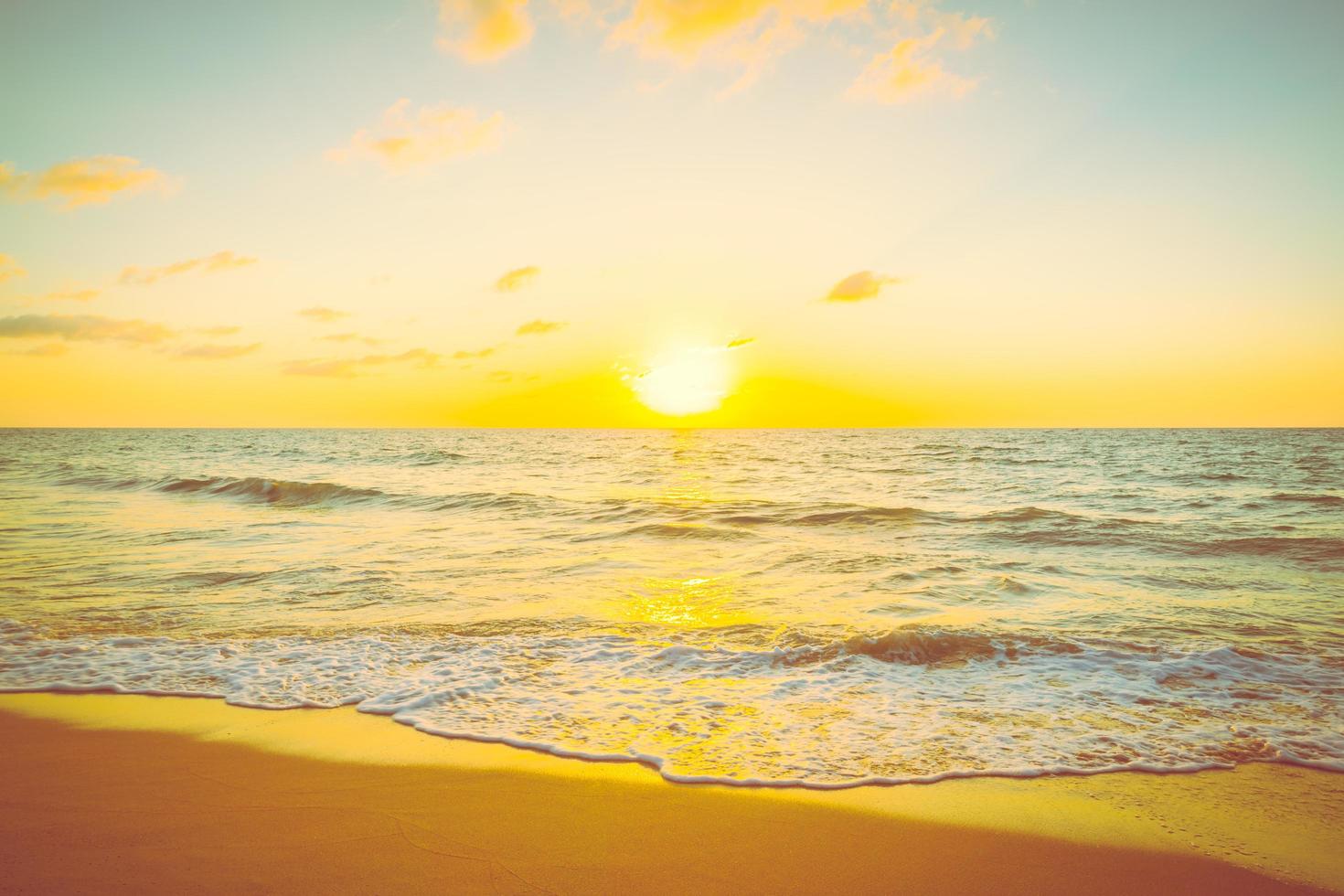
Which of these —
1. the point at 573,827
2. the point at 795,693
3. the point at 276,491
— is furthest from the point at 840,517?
the point at 276,491

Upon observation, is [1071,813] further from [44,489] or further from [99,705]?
[44,489]

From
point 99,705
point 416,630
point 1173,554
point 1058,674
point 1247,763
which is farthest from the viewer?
point 1173,554

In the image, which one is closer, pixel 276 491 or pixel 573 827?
pixel 573 827

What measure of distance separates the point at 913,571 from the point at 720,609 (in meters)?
4.07

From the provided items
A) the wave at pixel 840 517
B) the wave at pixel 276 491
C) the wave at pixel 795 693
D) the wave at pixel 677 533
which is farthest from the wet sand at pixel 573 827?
the wave at pixel 276 491

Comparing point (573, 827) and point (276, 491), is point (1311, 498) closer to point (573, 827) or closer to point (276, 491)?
point (573, 827)

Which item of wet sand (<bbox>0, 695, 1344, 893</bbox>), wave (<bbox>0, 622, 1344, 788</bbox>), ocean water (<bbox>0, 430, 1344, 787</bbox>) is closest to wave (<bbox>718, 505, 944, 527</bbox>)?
ocean water (<bbox>0, 430, 1344, 787</bbox>)

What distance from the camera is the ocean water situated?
17.1ft

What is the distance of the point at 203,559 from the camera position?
11969mm

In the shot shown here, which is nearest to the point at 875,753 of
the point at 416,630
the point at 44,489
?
the point at 416,630

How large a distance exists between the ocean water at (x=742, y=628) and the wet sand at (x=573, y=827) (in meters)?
0.33

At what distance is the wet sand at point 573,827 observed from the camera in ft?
11.2

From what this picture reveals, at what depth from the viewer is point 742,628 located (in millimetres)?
8055

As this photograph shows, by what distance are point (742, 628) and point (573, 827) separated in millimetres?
4388
